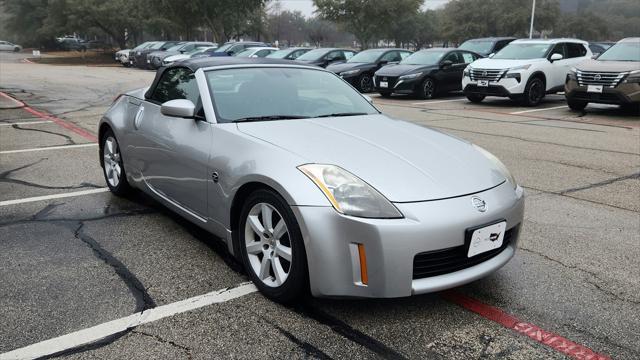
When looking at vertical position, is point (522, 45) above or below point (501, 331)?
above

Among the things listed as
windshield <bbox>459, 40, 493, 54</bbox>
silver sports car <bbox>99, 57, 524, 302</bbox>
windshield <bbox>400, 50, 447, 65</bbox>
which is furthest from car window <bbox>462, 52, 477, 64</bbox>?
silver sports car <bbox>99, 57, 524, 302</bbox>

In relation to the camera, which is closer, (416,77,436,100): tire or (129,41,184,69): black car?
(416,77,436,100): tire

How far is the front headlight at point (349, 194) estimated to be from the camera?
2768 millimetres

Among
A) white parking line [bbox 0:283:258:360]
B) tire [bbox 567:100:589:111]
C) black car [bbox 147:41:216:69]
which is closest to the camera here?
white parking line [bbox 0:283:258:360]

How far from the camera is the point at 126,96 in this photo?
5.27 m

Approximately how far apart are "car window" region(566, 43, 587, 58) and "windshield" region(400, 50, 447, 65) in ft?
11.4

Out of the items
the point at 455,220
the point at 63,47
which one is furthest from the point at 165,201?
the point at 63,47

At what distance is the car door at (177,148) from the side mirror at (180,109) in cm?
7

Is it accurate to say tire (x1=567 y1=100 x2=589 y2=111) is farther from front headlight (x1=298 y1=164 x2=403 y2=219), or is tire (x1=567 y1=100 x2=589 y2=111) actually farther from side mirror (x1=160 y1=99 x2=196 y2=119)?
front headlight (x1=298 y1=164 x2=403 y2=219)

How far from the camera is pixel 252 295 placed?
3.29 m

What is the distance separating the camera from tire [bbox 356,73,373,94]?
17875 millimetres

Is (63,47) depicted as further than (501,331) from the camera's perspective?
Yes

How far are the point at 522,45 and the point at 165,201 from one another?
13.1 metres

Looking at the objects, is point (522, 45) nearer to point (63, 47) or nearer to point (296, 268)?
point (296, 268)
